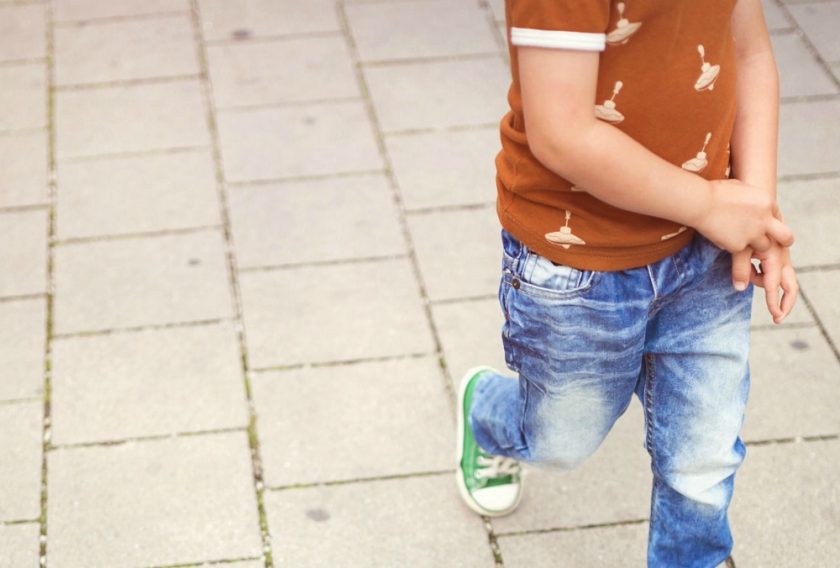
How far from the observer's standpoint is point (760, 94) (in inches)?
84.9

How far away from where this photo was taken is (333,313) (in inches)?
135

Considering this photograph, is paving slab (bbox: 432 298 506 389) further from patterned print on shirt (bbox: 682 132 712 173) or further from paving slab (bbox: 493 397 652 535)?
patterned print on shirt (bbox: 682 132 712 173)

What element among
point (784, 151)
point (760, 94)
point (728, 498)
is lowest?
point (784, 151)

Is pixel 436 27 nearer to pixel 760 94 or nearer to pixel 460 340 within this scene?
pixel 460 340

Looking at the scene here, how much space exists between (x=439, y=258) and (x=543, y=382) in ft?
4.63

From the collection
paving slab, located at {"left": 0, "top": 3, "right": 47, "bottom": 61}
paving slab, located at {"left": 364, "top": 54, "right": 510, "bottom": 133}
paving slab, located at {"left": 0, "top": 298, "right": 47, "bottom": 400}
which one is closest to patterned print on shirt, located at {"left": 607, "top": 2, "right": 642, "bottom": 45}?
paving slab, located at {"left": 0, "top": 298, "right": 47, "bottom": 400}

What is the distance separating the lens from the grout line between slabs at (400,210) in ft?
10.3

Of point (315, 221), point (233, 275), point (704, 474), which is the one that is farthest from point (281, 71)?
point (704, 474)

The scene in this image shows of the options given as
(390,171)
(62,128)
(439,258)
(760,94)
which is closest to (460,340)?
(439,258)

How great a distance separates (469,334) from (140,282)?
3.16ft

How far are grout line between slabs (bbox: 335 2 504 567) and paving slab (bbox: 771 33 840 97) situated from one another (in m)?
1.03

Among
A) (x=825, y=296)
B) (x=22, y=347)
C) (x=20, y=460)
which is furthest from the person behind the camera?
(x=825, y=296)

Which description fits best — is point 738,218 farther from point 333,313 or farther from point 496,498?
point 333,313

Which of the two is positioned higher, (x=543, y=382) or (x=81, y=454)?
(x=543, y=382)
